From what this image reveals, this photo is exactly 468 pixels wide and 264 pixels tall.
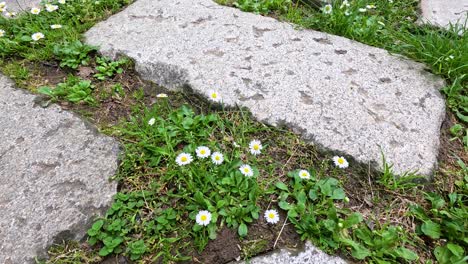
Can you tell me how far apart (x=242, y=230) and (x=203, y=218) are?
154 millimetres

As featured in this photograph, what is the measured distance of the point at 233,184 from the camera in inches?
60.9

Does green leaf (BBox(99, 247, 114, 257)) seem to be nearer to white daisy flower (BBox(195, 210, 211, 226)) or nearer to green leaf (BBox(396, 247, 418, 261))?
white daisy flower (BBox(195, 210, 211, 226))

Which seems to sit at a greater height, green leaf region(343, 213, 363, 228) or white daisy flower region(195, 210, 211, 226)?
green leaf region(343, 213, 363, 228)

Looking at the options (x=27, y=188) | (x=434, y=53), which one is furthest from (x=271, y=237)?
(x=434, y=53)

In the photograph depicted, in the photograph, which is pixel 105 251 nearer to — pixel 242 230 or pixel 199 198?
pixel 199 198

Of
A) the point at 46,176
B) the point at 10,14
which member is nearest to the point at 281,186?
the point at 46,176

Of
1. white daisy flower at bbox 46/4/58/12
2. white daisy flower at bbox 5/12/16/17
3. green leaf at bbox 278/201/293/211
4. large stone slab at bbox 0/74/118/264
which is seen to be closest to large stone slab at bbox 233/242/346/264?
→ green leaf at bbox 278/201/293/211

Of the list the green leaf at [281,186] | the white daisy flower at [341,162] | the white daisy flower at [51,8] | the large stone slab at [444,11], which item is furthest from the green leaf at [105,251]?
the large stone slab at [444,11]

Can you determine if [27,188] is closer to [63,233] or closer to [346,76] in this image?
[63,233]

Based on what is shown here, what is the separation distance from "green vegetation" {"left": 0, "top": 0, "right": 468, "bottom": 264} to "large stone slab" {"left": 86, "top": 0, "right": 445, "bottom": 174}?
9 cm

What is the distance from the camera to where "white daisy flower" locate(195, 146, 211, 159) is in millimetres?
1638

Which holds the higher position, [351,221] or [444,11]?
[444,11]

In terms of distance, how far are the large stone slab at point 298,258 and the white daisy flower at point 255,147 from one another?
48cm

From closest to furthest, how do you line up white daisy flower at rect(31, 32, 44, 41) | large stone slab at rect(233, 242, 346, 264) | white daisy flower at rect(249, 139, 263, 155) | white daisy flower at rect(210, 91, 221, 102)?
large stone slab at rect(233, 242, 346, 264)
white daisy flower at rect(249, 139, 263, 155)
white daisy flower at rect(210, 91, 221, 102)
white daisy flower at rect(31, 32, 44, 41)
